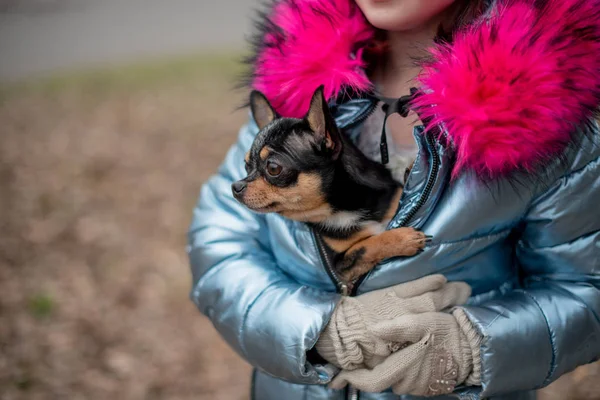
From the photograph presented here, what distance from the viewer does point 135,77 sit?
6758 millimetres

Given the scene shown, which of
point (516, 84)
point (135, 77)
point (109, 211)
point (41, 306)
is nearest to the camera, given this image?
point (516, 84)

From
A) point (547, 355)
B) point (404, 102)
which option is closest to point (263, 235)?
point (404, 102)

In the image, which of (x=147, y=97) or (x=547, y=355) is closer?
(x=547, y=355)

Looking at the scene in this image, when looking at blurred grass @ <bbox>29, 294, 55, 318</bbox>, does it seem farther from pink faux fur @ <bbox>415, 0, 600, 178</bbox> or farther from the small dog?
pink faux fur @ <bbox>415, 0, 600, 178</bbox>

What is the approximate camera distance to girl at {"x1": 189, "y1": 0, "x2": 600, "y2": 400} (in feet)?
4.62

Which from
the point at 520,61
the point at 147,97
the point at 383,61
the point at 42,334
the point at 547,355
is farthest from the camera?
the point at 147,97

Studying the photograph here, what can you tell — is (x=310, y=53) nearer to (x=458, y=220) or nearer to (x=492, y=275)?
(x=458, y=220)

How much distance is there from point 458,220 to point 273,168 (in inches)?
16.2

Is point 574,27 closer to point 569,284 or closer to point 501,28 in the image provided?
point 501,28

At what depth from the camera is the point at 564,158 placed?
4.76 ft

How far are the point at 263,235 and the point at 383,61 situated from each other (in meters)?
0.54

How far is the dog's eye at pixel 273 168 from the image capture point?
58.6 inches

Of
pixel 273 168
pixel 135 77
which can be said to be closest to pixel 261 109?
pixel 273 168

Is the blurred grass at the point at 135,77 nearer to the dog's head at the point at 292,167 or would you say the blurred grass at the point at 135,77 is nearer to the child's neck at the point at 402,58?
Result: the child's neck at the point at 402,58
